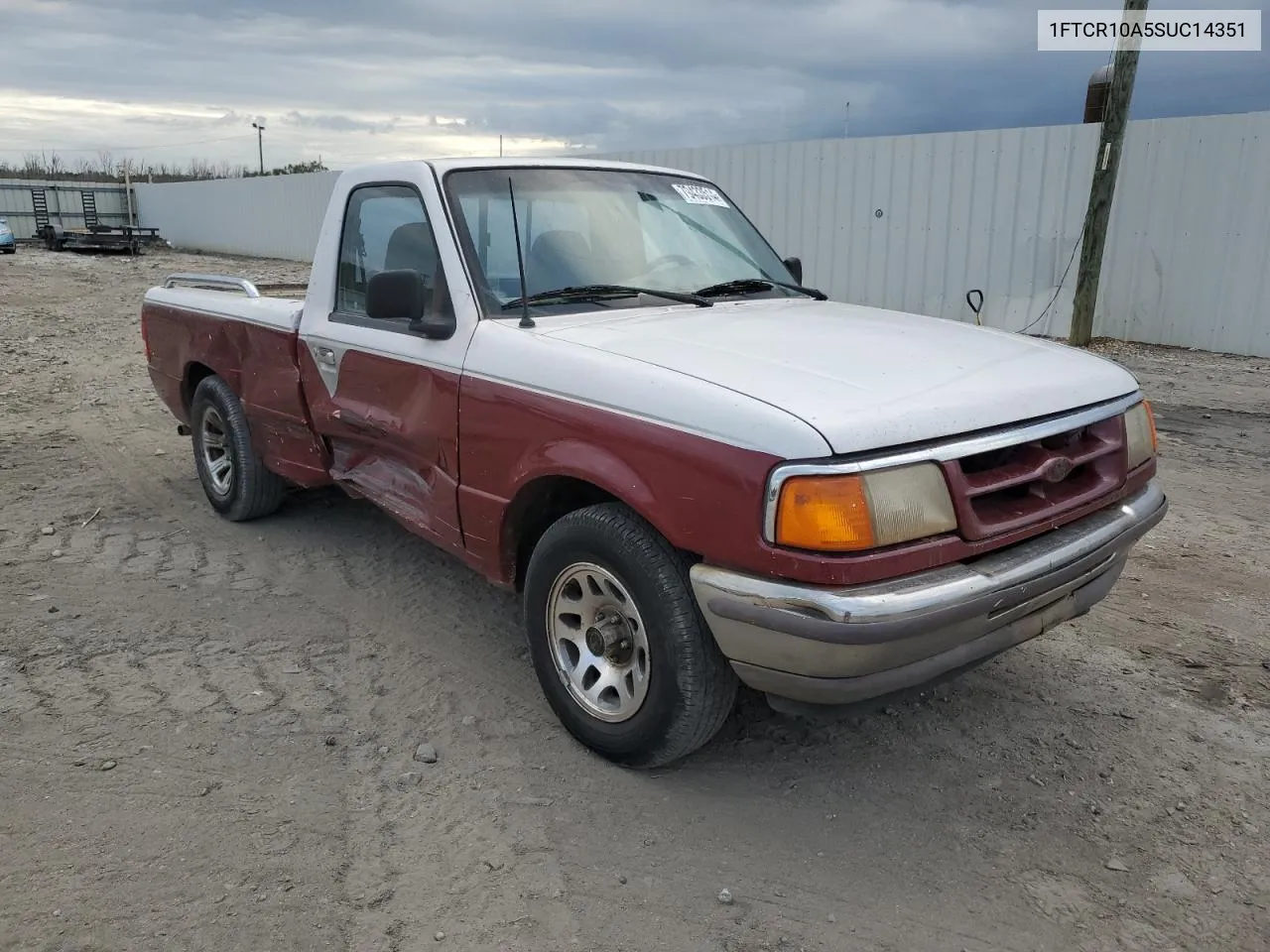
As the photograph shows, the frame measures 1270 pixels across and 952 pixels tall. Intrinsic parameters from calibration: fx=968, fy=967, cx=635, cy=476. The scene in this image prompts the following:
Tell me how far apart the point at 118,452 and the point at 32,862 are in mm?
5069

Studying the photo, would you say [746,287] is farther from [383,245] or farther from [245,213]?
[245,213]

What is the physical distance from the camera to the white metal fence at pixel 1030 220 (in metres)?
10.4

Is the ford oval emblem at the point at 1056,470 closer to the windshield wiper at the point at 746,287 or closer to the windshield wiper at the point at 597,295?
the windshield wiper at the point at 597,295

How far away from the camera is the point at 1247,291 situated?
10.3 meters

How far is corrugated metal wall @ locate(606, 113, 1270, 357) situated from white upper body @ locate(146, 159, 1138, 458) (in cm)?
856

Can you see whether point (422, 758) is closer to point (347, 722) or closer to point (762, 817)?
point (347, 722)

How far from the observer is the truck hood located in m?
2.52

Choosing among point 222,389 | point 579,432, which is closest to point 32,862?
point 579,432

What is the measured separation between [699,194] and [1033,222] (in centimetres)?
883

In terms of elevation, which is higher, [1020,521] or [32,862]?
[1020,521]

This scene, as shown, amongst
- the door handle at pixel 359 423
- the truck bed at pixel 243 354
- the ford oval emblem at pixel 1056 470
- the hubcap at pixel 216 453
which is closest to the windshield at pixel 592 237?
the door handle at pixel 359 423

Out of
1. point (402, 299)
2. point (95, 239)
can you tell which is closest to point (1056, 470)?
point (402, 299)

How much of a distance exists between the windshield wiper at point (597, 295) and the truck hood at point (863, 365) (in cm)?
8

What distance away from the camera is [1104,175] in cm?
1053
